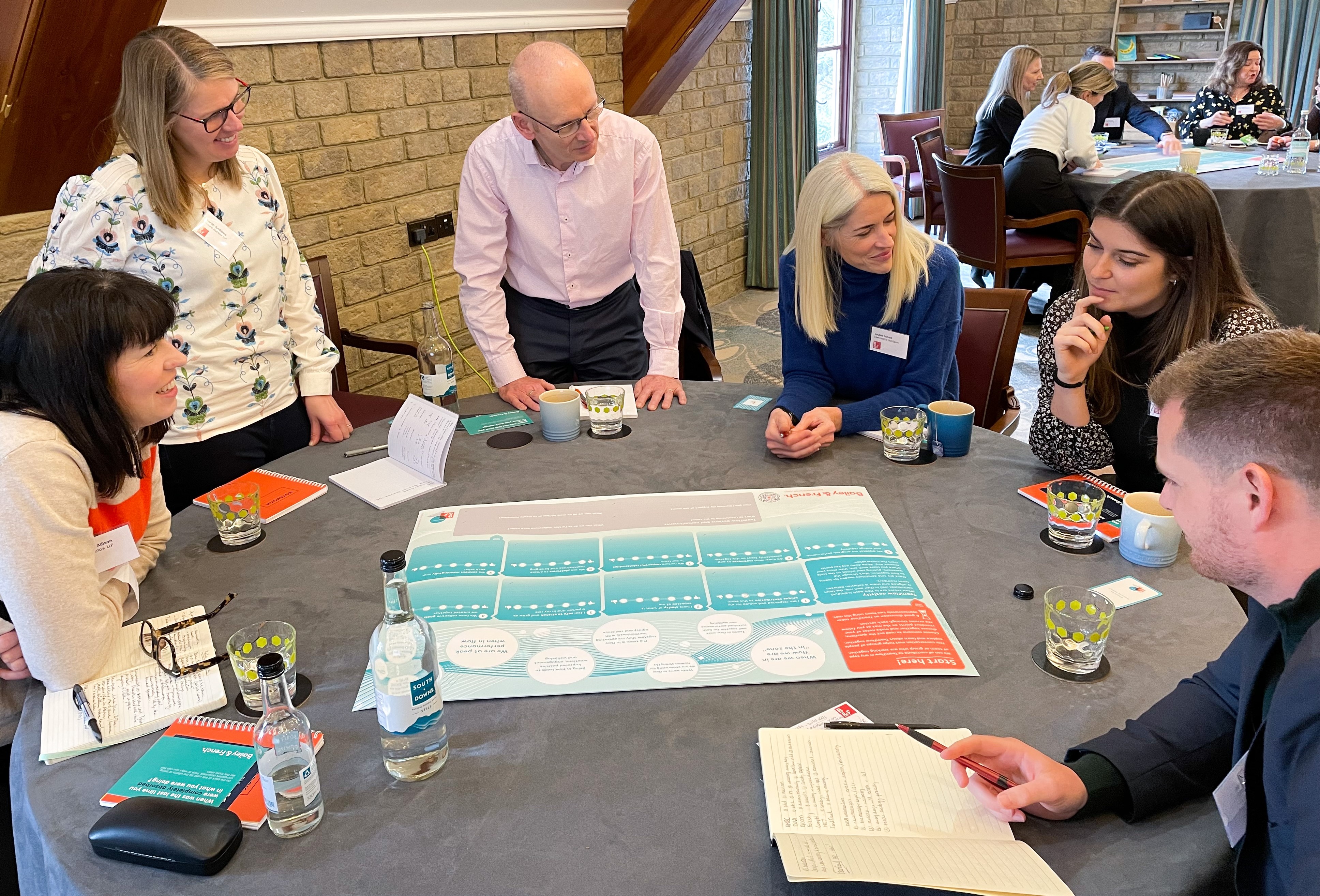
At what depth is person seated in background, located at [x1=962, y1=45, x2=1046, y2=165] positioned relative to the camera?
5.60 metres

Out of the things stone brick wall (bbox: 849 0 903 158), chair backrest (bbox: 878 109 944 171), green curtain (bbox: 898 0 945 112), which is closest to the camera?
chair backrest (bbox: 878 109 944 171)

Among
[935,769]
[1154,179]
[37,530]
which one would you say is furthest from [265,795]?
[1154,179]

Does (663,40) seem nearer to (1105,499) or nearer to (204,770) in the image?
(1105,499)

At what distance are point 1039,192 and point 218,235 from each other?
13.8ft

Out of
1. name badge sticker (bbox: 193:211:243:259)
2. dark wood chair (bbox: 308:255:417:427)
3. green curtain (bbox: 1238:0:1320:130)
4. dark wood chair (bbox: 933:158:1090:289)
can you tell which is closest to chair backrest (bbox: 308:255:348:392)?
dark wood chair (bbox: 308:255:417:427)

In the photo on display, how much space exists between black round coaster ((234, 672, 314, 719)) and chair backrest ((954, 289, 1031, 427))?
179 cm

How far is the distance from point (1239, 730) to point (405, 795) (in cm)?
90

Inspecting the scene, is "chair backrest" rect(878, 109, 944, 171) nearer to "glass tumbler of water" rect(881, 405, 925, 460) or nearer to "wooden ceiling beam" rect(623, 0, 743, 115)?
"wooden ceiling beam" rect(623, 0, 743, 115)

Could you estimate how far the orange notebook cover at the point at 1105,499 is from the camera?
1.51 m

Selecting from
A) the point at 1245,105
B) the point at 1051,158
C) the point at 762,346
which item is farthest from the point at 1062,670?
the point at 1245,105

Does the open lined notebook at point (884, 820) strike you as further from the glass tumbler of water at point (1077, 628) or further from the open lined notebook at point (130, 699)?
the open lined notebook at point (130, 699)

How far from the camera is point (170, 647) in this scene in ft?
4.22

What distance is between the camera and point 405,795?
103 centimetres

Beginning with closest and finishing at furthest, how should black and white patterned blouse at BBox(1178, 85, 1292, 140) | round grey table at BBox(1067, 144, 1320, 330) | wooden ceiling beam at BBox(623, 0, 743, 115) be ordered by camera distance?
wooden ceiling beam at BBox(623, 0, 743, 115) < round grey table at BBox(1067, 144, 1320, 330) < black and white patterned blouse at BBox(1178, 85, 1292, 140)
